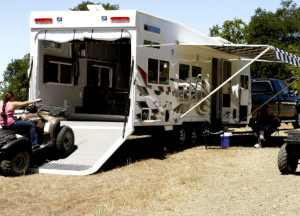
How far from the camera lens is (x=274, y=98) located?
Result: 1666 centimetres

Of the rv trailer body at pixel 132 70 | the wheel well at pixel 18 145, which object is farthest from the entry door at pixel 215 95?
the wheel well at pixel 18 145

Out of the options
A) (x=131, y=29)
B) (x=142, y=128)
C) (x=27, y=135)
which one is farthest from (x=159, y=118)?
(x=27, y=135)

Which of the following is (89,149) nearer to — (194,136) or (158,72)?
(158,72)

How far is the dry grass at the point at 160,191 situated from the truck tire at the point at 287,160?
0.17m

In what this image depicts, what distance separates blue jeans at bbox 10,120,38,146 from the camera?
28.6 ft

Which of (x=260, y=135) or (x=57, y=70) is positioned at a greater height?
(x=57, y=70)

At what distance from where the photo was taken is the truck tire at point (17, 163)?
8133mm

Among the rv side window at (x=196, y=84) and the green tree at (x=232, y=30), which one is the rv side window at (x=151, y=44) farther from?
the green tree at (x=232, y=30)

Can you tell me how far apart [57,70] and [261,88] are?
8228 millimetres

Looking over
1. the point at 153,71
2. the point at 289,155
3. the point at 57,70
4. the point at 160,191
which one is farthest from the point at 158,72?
the point at 160,191

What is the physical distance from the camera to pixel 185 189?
24.0 feet

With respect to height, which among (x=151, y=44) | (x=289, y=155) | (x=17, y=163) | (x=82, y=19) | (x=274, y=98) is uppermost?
(x=82, y=19)

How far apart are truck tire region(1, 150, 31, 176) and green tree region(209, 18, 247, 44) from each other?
36.7m

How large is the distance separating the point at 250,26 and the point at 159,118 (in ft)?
134
